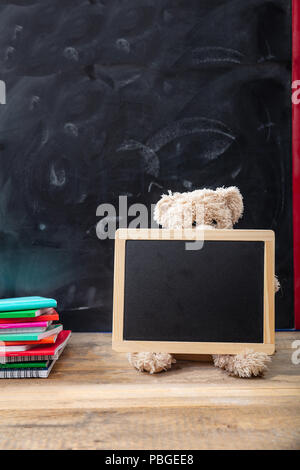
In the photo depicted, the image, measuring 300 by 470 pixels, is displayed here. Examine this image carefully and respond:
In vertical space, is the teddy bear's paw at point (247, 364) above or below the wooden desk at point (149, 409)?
above

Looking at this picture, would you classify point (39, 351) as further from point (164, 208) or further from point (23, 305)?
point (164, 208)

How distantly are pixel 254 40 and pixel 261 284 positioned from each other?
0.98 metres

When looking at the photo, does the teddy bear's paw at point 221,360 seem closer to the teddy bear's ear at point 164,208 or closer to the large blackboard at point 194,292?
the large blackboard at point 194,292

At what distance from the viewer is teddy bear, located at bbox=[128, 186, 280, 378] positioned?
3.27ft

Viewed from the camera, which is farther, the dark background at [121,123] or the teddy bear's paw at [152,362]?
the dark background at [121,123]

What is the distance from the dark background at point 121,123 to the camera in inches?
56.9

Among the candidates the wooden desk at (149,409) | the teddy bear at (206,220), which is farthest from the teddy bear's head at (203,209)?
the wooden desk at (149,409)

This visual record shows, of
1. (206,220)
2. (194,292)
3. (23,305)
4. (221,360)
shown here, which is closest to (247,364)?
(221,360)

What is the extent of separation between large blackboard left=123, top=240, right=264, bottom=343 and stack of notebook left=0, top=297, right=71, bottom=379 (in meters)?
0.23

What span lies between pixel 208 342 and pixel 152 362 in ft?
0.53

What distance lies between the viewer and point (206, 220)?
113 centimetres

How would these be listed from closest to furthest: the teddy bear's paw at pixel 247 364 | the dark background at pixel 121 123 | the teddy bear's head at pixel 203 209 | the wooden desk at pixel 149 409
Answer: the wooden desk at pixel 149 409 < the teddy bear's paw at pixel 247 364 < the teddy bear's head at pixel 203 209 < the dark background at pixel 121 123

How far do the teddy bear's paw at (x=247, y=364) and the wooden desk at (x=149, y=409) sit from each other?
2 centimetres

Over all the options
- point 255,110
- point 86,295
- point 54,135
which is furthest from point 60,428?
point 255,110
